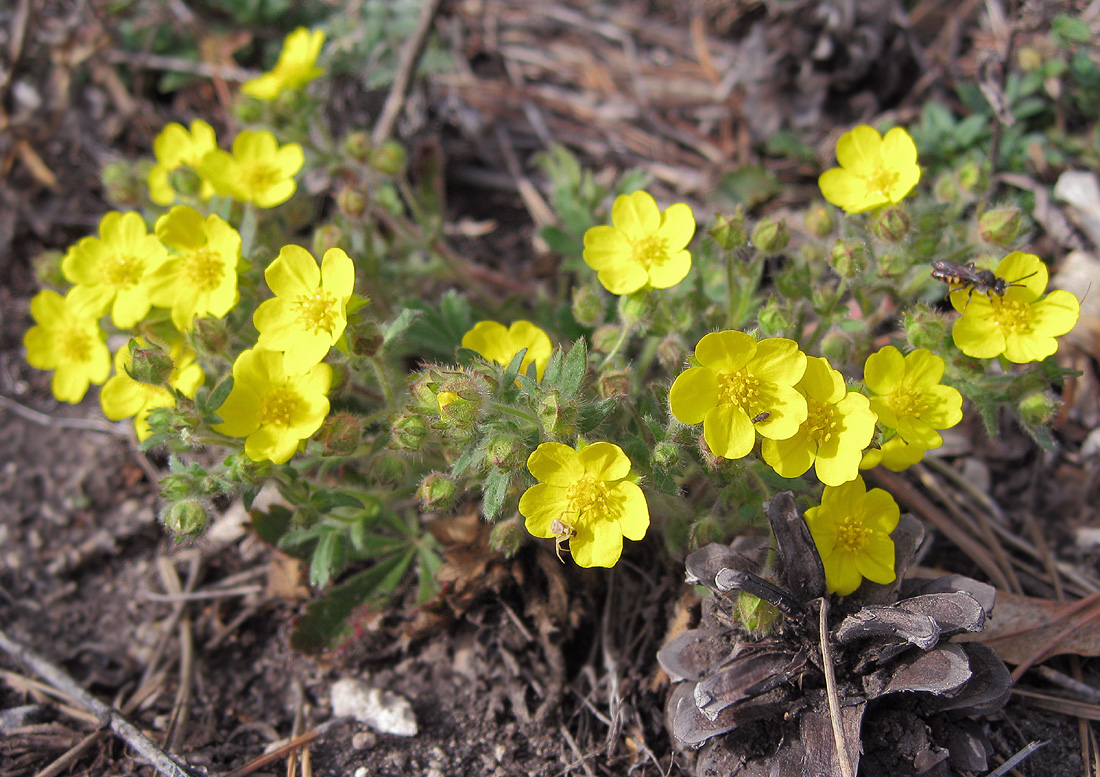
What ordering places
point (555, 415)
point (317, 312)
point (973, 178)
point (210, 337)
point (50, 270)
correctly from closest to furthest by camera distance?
1. point (555, 415)
2. point (317, 312)
3. point (210, 337)
4. point (973, 178)
5. point (50, 270)

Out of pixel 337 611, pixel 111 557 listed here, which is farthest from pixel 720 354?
pixel 111 557

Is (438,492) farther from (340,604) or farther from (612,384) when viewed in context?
(340,604)

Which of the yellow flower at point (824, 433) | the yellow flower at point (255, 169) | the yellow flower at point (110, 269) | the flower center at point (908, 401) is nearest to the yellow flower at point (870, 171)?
the flower center at point (908, 401)

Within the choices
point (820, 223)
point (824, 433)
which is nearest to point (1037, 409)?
point (824, 433)

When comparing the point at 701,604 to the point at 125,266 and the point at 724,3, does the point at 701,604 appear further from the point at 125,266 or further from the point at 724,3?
the point at 724,3

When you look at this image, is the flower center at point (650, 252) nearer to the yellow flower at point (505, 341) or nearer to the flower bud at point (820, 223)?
the yellow flower at point (505, 341)

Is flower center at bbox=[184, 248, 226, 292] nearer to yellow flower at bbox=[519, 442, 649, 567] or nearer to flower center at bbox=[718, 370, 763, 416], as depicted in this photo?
yellow flower at bbox=[519, 442, 649, 567]
